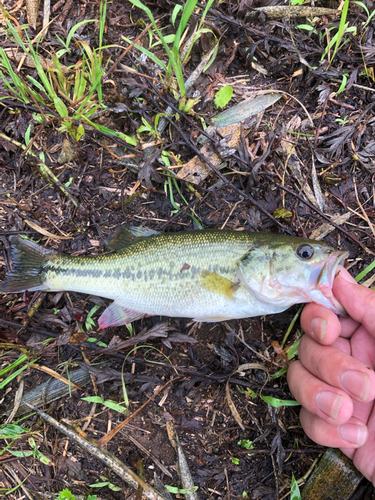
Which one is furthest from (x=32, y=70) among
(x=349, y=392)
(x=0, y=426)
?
(x=349, y=392)

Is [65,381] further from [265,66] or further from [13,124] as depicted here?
[265,66]

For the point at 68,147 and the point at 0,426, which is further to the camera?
the point at 68,147

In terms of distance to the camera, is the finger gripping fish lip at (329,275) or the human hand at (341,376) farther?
the finger gripping fish lip at (329,275)

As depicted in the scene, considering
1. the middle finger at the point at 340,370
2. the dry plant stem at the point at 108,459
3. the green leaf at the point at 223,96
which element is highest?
the green leaf at the point at 223,96

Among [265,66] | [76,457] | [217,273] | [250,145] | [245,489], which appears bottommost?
[245,489]

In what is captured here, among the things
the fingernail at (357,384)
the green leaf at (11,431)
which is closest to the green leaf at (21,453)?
the green leaf at (11,431)

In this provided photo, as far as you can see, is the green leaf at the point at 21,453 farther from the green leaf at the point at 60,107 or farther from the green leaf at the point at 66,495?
the green leaf at the point at 60,107
